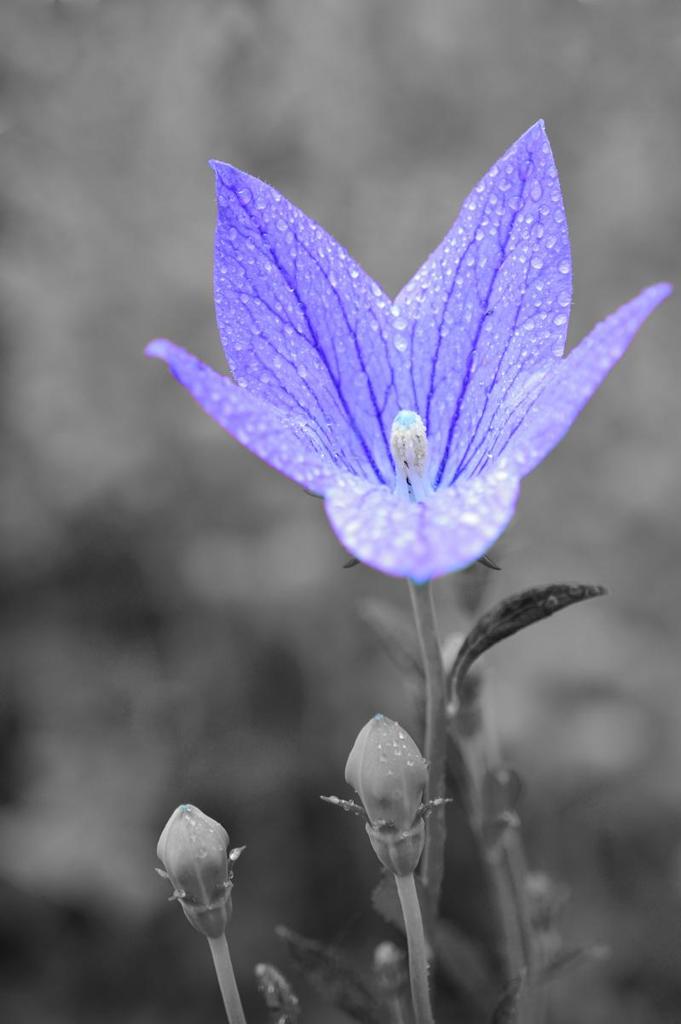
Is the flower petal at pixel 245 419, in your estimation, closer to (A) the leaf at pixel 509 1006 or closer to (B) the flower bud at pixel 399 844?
(B) the flower bud at pixel 399 844

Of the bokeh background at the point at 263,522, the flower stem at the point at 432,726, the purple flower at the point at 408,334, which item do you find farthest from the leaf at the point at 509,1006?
the bokeh background at the point at 263,522

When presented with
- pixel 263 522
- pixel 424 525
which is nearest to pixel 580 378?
pixel 424 525

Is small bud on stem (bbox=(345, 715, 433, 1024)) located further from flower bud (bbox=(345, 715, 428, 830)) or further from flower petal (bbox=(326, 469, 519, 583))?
flower petal (bbox=(326, 469, 519, 583))

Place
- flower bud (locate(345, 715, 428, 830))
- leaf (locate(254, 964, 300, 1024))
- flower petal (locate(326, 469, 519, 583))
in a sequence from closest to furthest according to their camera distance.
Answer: flower petal (locate(326, 469, 519, 583)) < flower bud (locate(345, 715, 428, 830)) < leaf (locate(254, 964, 300, 1024))

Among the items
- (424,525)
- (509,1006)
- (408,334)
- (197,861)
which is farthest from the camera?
(408,334)

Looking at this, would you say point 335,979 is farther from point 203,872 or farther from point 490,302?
point 490,302

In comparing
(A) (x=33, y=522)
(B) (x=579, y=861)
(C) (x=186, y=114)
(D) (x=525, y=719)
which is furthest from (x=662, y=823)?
(C) (x=186, y=114)

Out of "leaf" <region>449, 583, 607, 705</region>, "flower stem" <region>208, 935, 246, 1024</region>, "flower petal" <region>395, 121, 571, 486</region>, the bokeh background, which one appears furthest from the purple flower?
the bokeh background
